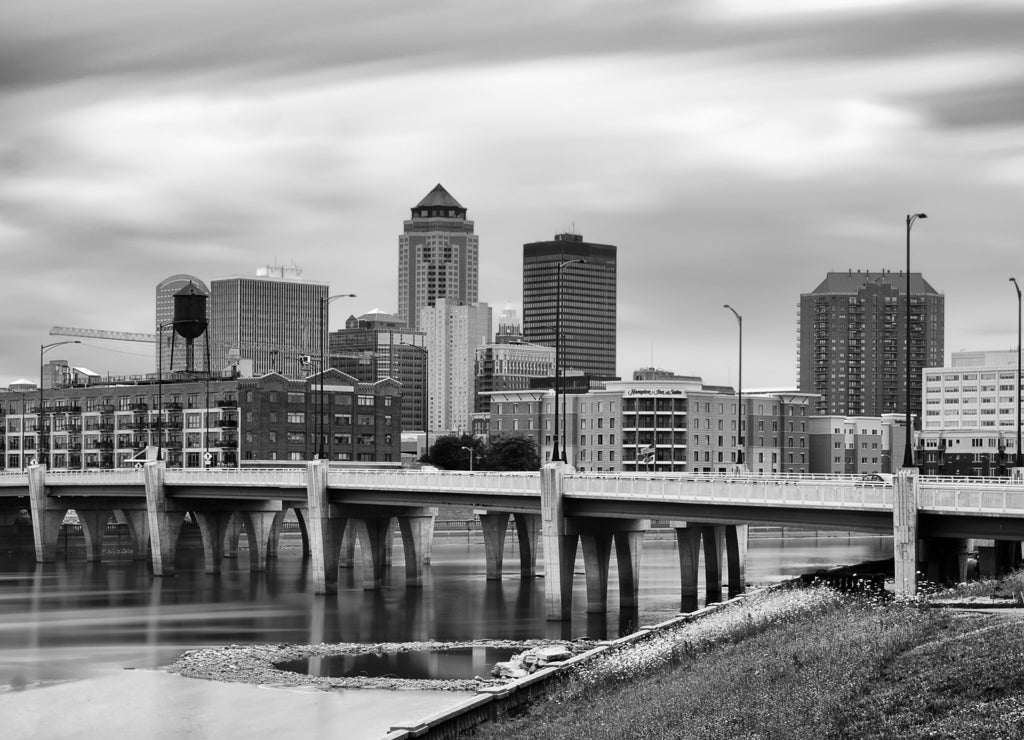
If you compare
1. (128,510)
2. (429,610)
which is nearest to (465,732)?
(429,610)

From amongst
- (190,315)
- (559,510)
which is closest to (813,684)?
(559,510)

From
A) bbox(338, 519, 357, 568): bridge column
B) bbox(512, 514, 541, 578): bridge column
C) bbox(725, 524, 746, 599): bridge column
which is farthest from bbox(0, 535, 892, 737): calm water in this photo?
bbox(725, 524, 746, 599): bridge column

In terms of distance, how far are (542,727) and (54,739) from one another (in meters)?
17.6

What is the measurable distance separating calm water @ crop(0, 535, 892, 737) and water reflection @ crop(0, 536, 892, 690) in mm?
112

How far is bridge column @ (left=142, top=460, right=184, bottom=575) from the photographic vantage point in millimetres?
116812

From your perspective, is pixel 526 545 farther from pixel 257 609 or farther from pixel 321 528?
pixel 257 609

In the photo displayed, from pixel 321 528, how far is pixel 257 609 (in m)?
11.0

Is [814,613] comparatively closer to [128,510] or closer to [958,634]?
[958,634]

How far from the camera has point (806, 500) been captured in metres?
69.8

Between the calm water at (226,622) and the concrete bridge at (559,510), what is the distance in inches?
96.3

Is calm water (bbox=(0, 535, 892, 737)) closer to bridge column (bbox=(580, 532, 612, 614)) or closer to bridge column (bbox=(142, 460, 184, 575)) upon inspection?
bridge column (bbox=(580, 532, 612, 614))

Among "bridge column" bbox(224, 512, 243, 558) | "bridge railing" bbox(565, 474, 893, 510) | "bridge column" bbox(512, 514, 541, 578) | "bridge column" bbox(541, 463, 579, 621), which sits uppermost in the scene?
"bridge railing" bbox(565, 474, 893, 510)

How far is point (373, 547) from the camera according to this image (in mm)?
109688

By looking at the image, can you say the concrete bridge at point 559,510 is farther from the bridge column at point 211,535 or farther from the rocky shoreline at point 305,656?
the rocky shoreline at point 305,656
